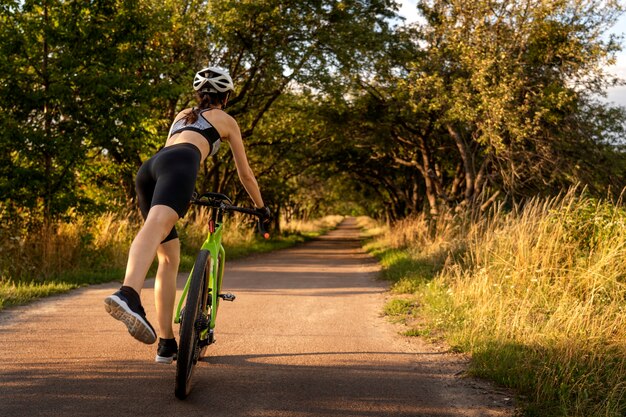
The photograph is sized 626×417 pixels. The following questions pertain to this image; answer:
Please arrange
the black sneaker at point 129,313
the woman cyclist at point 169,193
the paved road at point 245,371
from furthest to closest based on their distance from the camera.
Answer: the paved road at point 245,371
the woman cyclist at point 169,193
the black sneaker at point 129,313

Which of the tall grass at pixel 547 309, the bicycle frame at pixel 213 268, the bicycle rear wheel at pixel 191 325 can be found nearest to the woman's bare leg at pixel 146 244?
the bicycle rear wheel at pixel 191 325

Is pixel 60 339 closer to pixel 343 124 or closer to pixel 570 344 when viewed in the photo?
pixel 570 344

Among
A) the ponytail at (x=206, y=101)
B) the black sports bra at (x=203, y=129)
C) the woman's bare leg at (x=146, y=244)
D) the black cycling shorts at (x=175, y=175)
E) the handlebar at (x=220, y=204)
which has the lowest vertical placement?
the woman's bare leg at (x=146, y=244)

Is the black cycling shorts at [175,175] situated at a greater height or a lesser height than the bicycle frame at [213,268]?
greater

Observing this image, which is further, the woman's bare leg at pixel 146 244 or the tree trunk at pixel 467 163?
the tree trunk at pixel 467 163

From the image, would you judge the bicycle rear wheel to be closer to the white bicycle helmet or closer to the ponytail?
the ponytail

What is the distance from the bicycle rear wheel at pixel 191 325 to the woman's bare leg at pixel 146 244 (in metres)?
0.38

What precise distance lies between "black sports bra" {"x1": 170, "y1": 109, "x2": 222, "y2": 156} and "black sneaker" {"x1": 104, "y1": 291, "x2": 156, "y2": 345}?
1.11m

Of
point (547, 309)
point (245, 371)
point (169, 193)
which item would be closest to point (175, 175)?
point (169, 193)

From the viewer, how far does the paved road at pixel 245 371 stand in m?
3.68

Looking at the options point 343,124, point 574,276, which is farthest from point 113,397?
point 343,124

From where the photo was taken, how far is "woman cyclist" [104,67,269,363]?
3.17m

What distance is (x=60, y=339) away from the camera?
17.4 feet

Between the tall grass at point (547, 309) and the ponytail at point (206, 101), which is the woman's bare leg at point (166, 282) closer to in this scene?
the ponytail at point (206, 101)
